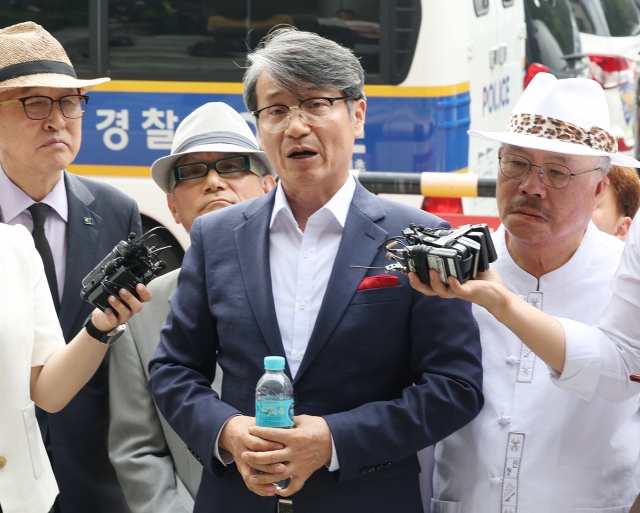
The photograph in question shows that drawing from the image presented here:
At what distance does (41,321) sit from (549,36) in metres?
8.57

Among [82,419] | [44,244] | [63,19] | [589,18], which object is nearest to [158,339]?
[82,419]

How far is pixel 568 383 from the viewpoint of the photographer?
261cm

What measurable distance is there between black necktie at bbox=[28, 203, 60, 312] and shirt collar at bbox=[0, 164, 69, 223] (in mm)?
30

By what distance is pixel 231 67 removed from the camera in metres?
7.24

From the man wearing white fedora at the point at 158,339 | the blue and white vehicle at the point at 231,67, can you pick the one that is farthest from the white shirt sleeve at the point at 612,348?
the blue and white vehicle at the point at 231,67

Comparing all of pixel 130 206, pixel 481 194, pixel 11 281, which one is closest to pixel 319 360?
pixel 11 281

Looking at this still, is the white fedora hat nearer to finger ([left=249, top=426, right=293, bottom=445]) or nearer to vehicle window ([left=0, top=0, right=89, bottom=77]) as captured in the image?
finger ([left=249, top=426, right=293, bottom=445])

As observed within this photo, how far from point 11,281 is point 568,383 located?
61.5 inches

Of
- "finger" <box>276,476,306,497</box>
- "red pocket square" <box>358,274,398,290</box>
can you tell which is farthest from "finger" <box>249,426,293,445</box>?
"red pocket square" <box>358,274,398,290</box>

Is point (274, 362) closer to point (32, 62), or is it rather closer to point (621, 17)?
point (32, 62)

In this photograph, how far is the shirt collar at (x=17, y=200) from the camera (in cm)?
365

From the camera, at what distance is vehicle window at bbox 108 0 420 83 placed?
23.1 feet

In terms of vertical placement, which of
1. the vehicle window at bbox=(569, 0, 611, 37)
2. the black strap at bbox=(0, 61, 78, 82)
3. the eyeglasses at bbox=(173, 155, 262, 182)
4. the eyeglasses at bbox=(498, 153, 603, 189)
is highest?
the vehicle window at bbox=(569, 0, 611, 37)

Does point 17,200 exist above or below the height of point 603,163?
below
